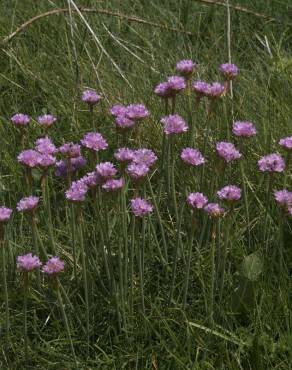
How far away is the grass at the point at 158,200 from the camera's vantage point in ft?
5.19

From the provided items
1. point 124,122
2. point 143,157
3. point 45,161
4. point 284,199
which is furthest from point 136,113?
point 284,199

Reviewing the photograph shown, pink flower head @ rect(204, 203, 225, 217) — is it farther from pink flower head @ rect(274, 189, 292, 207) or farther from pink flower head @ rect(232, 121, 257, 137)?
pink flower head @ rect(232, 121, 257, 137)

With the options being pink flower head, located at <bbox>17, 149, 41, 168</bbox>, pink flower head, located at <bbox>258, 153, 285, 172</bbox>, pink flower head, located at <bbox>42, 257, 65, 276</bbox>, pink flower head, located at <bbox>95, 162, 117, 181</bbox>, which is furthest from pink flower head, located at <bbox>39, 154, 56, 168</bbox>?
pink flower head, located at <bbox>258, 153, 285, 172</bbox>

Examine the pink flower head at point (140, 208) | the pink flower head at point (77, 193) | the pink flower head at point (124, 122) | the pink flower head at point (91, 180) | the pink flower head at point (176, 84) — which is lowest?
the pink flower head at point (140, 208)

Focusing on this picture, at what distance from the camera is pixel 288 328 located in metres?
1.52

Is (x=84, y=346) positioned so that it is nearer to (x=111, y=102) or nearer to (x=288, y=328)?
(x=288, y=328)

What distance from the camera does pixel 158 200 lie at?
76.7 inches

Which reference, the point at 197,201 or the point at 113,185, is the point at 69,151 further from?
the point at 197,201

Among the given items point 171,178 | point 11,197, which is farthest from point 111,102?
point 171,178

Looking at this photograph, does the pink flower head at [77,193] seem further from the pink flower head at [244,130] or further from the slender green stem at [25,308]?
the pink flower head at [244,130]

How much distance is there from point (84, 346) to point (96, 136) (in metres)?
0.46

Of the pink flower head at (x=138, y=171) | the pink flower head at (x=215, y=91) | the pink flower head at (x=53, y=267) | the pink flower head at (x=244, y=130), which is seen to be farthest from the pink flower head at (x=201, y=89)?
the pink flower head at (x=53, y=267)

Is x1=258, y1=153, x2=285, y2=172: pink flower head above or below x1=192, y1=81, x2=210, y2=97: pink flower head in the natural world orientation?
below

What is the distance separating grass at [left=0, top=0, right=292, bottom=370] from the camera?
5.19 feet
